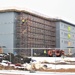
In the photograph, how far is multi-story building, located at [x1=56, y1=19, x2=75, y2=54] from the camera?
73.1 metres

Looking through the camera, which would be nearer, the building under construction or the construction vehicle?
the construction vehicle

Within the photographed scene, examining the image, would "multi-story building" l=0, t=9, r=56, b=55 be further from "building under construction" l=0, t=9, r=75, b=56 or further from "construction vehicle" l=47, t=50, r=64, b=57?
"construction vehicle" l=47, t=50, r=64, b=57

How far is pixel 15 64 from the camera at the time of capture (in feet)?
67.7

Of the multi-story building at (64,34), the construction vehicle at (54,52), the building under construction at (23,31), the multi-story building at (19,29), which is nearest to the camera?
the construction vehicle at (54,52)

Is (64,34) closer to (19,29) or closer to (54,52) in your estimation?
(19,29)

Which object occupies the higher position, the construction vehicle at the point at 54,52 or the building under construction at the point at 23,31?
the building under construction at the point at 23,31

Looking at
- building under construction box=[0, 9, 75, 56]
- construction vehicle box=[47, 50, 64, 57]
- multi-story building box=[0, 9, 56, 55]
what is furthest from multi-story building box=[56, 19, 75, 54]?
construction vehicle box=[47, 50, 64, 57]

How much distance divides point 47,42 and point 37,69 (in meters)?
46.9

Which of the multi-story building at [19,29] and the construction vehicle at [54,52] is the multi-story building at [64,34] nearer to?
the multi-story building at [19,29]

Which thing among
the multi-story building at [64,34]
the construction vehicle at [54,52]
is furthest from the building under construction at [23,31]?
→ the construction vehicle at [54,52]

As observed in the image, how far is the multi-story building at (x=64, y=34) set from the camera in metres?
73.1

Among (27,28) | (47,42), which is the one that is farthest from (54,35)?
(27,28)

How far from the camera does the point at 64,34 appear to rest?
76750 millimetres

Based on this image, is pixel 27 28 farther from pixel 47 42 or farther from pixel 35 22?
pixel 47 42
